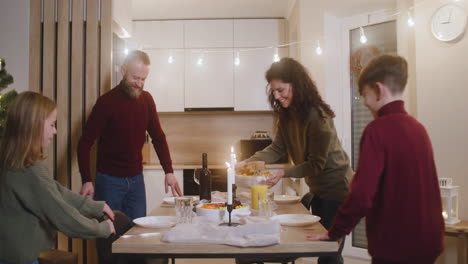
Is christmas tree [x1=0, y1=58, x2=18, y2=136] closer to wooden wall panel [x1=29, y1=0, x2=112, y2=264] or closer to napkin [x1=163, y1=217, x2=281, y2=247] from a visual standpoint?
wooden wall panel [x1=29, y1=0, x2=112, y2=264]

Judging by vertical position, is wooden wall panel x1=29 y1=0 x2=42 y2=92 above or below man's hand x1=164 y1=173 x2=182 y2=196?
above

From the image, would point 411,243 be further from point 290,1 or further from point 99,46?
point 290,1

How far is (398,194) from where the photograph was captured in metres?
1.28

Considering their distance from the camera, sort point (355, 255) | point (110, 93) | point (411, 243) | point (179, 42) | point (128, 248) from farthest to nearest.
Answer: point (179, 42) → point (355, 255) → point (110, 93) → point (128, 248) → point (411, 243)

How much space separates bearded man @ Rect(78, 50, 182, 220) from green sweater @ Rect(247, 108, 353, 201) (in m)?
1.00

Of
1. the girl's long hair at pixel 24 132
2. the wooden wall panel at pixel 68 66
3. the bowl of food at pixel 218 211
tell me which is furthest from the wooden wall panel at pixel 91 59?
the bowl of food at pixel 218 211

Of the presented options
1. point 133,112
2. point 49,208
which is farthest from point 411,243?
point 133,112

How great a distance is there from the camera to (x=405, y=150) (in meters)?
1.28

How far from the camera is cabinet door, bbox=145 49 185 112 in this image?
479 centimetres

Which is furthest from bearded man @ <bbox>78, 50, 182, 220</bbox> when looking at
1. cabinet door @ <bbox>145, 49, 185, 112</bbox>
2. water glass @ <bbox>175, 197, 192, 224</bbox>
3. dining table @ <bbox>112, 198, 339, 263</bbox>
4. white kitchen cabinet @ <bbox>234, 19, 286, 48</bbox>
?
white kitchen cabinet @ <bbox>234, 19, 286, 48</bbox>

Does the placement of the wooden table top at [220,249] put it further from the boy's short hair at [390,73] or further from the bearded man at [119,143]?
→ the bearded man at [119,143]

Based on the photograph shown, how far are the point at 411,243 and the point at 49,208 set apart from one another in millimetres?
1266

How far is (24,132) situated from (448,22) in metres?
2.59

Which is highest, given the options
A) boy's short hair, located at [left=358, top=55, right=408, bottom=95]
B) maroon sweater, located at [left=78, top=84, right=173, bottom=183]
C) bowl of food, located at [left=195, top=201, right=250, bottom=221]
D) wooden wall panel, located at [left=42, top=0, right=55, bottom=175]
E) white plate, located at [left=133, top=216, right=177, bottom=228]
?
wooden wall panel, located at [left=42, top=0, right=55, bottom=175]
